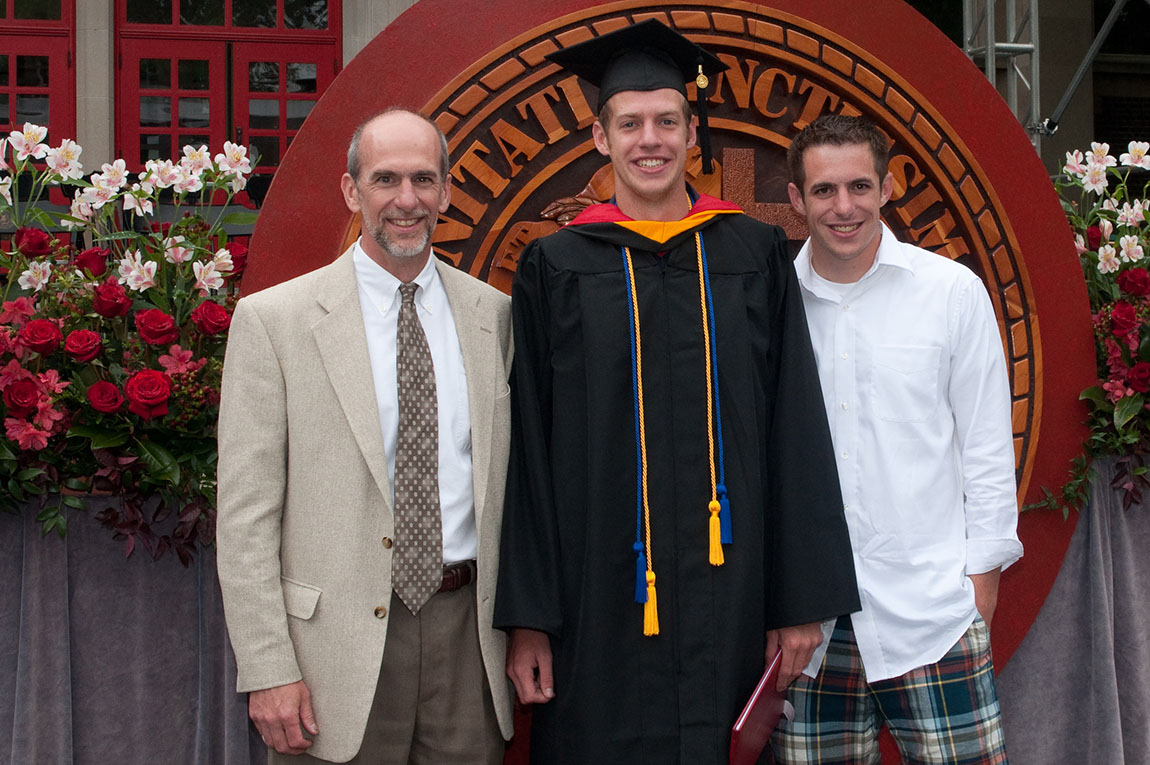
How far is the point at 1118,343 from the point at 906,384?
1249 mm

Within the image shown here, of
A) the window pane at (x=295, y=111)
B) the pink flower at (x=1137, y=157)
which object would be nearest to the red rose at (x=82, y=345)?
the pink flower at (x=1137, y=157)

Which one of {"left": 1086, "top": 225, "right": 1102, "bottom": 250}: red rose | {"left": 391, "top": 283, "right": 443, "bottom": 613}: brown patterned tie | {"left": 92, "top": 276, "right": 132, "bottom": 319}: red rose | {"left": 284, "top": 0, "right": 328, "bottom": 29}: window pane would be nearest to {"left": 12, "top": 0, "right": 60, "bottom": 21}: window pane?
{"left": 284, "top": 0, "right": 328, "bottom": 29}: window pane

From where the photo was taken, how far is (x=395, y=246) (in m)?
2.04

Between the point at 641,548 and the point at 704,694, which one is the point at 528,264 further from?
the point at 704,694

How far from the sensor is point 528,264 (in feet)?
7.22

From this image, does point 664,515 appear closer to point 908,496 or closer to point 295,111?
point 908,496

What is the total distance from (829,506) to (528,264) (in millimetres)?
804

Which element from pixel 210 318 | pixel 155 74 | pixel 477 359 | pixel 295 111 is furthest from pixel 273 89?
pixel 477 359

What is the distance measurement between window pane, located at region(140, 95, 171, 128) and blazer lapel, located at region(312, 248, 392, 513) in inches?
244

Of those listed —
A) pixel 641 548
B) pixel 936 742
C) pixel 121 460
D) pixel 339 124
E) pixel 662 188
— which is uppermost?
pixel 339 124

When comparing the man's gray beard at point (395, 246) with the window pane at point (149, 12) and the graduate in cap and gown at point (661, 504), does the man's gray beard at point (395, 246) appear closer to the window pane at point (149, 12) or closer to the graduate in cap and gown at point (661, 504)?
the graduate in cap and gown at point (661, 504)

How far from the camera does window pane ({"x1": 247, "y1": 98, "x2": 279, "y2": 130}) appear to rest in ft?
24.2

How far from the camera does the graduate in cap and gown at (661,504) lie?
6.72 feet

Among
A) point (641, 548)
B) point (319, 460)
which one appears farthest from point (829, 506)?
point (319, 460)
